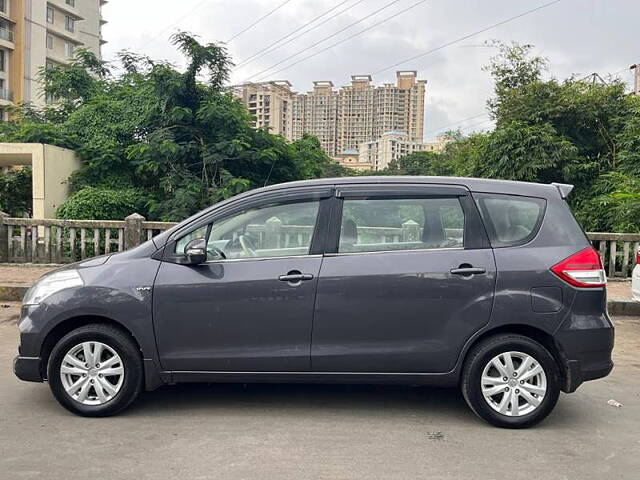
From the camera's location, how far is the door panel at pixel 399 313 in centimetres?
412

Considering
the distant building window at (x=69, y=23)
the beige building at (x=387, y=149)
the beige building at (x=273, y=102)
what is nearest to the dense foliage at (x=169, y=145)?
the beige building at (x=273, y=102)

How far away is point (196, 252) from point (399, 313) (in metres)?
1.51

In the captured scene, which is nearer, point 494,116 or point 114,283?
point 114,283

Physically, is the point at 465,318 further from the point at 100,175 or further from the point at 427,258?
the point at 100,175

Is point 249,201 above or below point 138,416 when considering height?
above

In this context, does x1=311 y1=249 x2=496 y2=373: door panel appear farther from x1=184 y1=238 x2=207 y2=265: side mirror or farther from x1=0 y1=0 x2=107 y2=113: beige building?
x1=0 y1=0 x2=107 y2=113: beige building

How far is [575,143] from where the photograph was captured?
1561 cm

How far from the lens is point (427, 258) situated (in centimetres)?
419

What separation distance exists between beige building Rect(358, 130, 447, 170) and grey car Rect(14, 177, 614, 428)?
196 feet

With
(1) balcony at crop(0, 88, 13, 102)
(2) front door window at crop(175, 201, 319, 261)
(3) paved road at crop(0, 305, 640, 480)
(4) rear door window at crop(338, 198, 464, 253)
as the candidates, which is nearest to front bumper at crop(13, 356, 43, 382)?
(3) paved road at crop(0, 305, 640, 480)

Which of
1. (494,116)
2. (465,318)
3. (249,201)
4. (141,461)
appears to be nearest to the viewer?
(141,461)

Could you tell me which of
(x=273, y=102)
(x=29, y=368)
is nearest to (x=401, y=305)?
(x=29, y=368)

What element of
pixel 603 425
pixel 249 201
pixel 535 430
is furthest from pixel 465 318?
pixel 249 201

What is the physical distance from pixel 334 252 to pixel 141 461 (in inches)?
73.6
